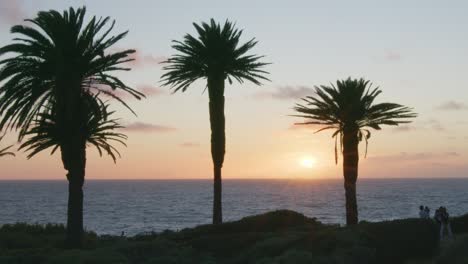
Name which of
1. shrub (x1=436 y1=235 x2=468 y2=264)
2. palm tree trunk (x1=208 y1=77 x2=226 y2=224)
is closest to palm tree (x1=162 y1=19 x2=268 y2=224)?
palm tree trunk (x1=208 y1=77 x2=226 y2=224)

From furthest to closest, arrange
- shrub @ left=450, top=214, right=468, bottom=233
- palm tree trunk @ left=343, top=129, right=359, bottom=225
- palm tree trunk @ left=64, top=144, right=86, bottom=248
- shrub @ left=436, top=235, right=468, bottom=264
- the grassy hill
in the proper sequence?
shrub @ left=450, top=214, right=468, bottom=233
palm tree trunk @ left=343, top=129, right=359, bottom=225
palm tree trunk @ left=64, top=144, right=86, bottom=248
the grassy hill
shrub @ left=436, top=235, right=468, bottom=264

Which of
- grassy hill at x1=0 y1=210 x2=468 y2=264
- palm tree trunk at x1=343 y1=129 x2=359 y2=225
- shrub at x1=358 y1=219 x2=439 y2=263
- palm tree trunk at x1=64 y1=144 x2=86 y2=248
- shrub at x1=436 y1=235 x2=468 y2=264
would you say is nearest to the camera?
shrub at x1=436 y1=235 x2=468 y2=264

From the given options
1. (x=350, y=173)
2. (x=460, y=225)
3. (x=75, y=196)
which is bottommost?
(x=460, y=225)

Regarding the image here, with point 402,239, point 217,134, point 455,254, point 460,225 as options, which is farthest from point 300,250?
point 460,225

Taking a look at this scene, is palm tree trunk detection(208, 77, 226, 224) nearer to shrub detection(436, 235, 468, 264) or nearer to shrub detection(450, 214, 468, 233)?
shrub detection(450, 214, 468, 233)

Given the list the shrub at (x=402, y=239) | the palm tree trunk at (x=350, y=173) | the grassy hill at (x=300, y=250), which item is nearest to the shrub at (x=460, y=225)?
the palm tree trunk at (x=350, y=173)

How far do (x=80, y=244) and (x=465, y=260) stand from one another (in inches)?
684

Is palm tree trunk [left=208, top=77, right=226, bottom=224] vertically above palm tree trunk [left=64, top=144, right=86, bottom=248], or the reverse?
palm tree trunk [left=208, top=77, right=226, bottom=224]

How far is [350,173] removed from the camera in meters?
35.2

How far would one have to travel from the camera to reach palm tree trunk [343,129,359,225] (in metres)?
35.3

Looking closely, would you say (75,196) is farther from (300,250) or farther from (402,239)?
(402,239)

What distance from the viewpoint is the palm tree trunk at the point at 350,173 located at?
35312mm

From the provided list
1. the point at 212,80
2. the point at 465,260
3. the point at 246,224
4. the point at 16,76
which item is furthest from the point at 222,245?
the point at 212,80

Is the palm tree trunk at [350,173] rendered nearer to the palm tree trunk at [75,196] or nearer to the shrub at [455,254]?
the shrub at [455,254]
